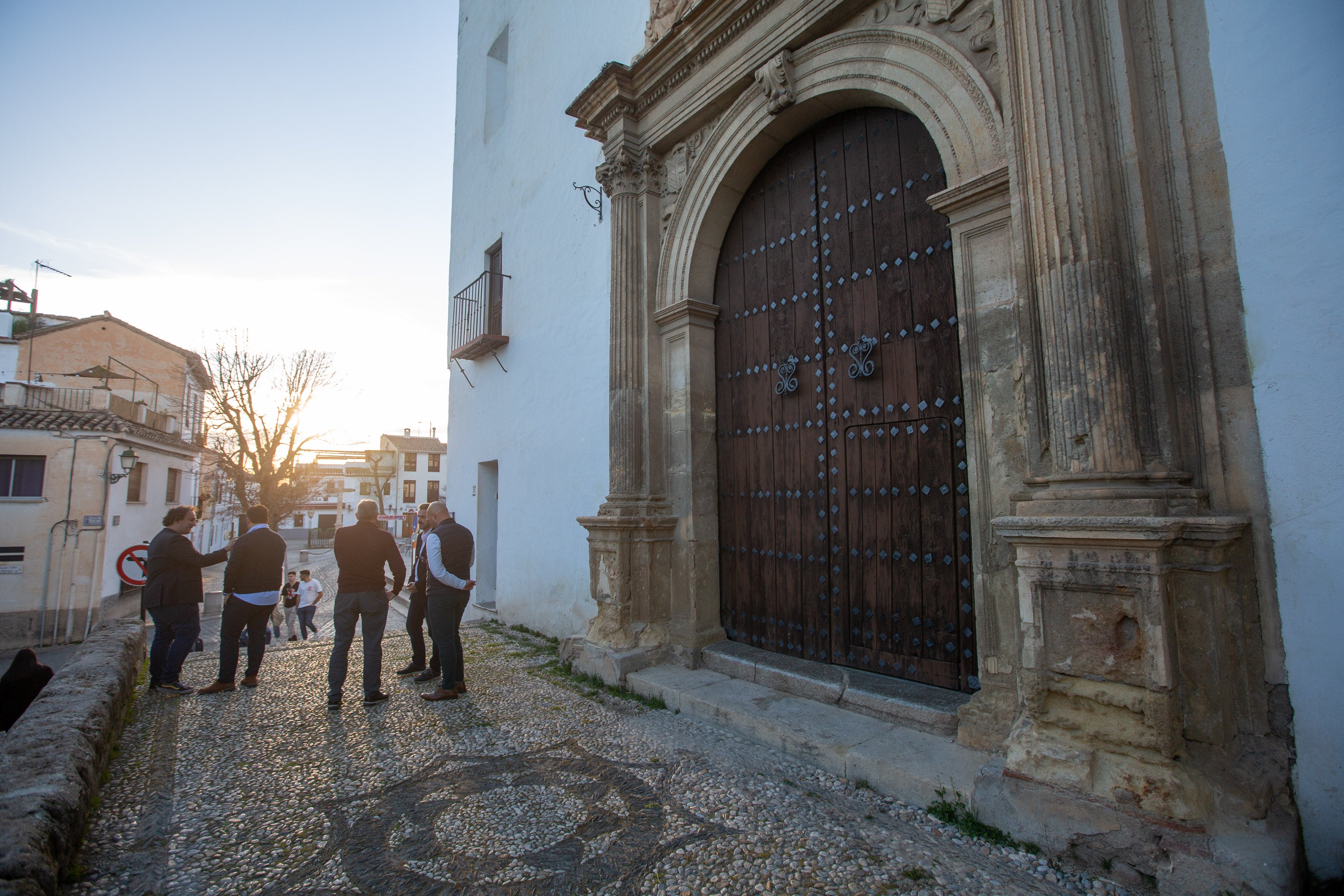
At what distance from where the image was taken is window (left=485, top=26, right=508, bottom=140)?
8891 millimetres

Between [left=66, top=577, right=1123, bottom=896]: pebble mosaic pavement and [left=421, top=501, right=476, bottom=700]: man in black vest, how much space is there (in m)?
0.38

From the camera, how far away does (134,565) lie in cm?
1290

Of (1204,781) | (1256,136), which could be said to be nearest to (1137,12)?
(1256,136)

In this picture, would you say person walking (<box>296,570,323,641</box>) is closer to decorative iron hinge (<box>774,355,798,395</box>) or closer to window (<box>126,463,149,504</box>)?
window (<box>126,463,149,504</box>)

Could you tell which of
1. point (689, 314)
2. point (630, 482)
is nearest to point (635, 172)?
point (689, 314)

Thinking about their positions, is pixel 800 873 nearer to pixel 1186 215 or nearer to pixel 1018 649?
pixel 1018 649

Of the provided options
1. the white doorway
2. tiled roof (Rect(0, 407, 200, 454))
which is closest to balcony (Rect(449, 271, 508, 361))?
the white doorway

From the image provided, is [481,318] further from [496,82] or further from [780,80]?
[780,80]

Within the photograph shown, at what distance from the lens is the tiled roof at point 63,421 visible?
14008 millimetres

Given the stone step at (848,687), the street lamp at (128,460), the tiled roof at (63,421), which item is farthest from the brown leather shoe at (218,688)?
the tiled roof at (63,421)

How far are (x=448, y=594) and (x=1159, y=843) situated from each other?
12.2 ft

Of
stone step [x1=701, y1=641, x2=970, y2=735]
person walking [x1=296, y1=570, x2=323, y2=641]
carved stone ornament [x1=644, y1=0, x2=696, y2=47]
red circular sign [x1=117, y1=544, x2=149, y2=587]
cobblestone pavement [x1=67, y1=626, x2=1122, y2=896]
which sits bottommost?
person walking [x1=296, y1=570, x2=323, y2=641]

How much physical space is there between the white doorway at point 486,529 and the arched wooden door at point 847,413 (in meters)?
4.66

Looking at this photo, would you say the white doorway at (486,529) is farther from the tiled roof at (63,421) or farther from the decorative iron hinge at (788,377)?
the tiled roof at (63,421)
